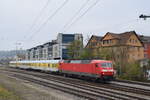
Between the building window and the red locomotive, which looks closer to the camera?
the red locomotive

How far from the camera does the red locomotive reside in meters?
29.5

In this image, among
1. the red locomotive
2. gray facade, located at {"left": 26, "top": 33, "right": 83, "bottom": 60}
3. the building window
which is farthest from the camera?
the building window

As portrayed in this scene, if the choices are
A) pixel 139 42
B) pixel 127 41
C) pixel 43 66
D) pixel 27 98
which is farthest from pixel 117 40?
pixel 27 98

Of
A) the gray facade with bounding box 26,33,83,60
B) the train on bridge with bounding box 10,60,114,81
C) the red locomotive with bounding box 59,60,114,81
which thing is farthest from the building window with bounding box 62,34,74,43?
the red locomotive with bounding box 59,60,114,81

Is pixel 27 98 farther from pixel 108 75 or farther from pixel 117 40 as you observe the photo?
pixel 117 40

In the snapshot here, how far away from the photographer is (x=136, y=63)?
117 ft

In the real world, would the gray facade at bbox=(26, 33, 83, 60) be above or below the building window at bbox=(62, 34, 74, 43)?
below

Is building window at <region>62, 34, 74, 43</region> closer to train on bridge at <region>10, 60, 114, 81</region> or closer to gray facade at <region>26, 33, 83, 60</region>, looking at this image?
gray facade at <region>26, 33, 83, 60</region>

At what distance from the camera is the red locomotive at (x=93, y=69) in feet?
96.8

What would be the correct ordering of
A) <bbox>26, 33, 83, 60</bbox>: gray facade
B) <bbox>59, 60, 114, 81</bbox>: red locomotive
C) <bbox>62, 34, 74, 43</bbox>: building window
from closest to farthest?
<bbox>59, 60, 114, 81</bbox>: red locomotive, <bbox>26, 33, 83, 60</bbox>: gray facade, <bbox>62, 34, 74, 43</bbox>: building window

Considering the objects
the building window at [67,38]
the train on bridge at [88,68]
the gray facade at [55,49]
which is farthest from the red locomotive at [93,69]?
the building window at [67,38]

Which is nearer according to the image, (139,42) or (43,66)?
(43,66)

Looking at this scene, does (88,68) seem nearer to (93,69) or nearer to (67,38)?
(93,69)

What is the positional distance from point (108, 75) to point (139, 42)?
1923 inches
